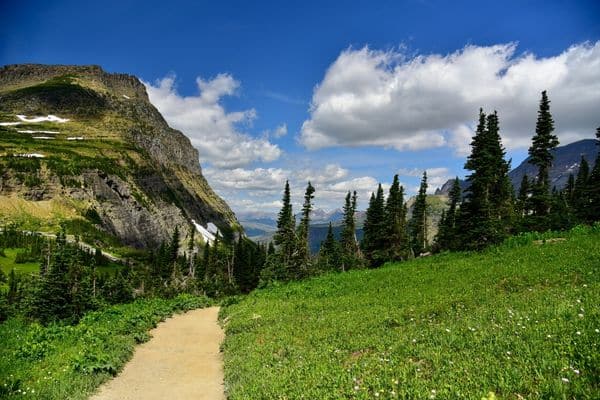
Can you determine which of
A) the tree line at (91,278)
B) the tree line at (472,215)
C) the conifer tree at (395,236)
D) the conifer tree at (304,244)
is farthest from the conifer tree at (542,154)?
the tree line at (91,278)

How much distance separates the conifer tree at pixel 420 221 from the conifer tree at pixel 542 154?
108 ft

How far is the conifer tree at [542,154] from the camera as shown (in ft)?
139

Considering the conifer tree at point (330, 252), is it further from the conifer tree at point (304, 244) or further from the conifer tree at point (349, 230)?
the conifer tree at point (304, 244)

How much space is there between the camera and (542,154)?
140 feet

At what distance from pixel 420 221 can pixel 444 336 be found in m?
73.1

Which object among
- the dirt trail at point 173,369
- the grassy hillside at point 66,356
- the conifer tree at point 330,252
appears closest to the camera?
the grassy hillside at point 66,356

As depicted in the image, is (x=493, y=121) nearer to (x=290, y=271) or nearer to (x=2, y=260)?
(x=290, y=271)

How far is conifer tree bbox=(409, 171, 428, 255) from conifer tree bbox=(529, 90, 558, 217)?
32.8 meters

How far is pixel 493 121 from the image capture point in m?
47.5

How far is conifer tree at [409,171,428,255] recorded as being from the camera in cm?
7669

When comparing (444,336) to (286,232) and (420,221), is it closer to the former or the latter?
(286,232)

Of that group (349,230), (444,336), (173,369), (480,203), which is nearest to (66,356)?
(173,369)

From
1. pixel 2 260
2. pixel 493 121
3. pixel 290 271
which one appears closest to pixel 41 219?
pixel 2 260

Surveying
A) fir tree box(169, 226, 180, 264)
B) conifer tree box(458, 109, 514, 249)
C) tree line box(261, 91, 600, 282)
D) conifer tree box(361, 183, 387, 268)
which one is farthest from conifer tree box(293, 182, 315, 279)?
fir tree box(169, 226, 180, 264)
